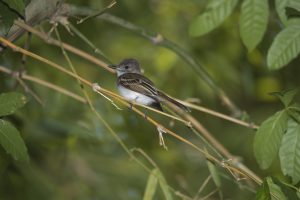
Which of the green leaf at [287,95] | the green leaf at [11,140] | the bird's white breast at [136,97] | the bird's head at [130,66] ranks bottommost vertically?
the green leaf at [11,140]

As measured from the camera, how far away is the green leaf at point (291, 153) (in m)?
3.27

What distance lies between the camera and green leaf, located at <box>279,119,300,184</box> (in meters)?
3.27

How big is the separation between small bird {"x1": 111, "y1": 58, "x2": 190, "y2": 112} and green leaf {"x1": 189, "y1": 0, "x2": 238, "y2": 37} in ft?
1.75

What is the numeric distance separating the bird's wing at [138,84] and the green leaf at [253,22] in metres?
1.01

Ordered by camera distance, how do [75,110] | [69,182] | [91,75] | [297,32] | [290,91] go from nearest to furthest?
[290,91] < [297,32] < [75,110] < [91,75] < [69,182]

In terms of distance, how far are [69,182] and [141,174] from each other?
3.23ft

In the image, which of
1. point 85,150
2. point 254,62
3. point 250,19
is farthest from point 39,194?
point 250,19

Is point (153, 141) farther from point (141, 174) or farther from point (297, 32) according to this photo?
point (297, 32)

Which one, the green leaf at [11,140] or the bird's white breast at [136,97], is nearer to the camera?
the green leaf at [11,140]

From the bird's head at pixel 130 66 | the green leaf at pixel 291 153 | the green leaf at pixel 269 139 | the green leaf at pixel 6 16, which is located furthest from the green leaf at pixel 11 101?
the bird's head at pixel 130 66

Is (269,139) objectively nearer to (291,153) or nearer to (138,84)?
(291,153)

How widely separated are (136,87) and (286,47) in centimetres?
170

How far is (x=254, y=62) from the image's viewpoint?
7.26 m

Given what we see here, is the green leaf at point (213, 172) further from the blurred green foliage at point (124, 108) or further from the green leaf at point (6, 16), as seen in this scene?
the blurred green foliage at point (124, 108)
